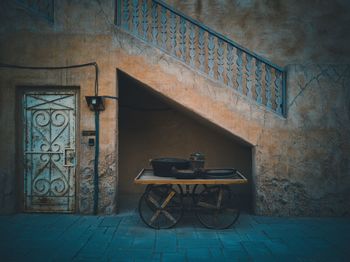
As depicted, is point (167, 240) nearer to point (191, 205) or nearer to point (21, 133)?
point (191, 205)

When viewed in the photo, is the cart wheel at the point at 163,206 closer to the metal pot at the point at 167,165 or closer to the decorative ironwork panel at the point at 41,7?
the metal pot at the point at 167,165

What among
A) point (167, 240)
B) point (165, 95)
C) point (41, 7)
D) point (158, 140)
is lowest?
point (167, 240)

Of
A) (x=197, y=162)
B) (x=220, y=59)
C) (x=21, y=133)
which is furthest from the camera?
(x=220, y=59)

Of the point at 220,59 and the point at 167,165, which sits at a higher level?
the point at 220,59

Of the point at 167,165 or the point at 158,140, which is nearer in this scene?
the point at 167,165

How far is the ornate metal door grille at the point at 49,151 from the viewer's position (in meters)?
6.60

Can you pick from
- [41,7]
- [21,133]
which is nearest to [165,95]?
[21,133]

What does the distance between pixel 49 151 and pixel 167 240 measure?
11.7 feet

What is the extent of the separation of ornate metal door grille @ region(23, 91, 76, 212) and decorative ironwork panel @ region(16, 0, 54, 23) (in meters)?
1.83

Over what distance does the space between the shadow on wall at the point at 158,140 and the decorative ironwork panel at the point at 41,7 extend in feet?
8.27

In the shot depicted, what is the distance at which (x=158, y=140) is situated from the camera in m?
8.13

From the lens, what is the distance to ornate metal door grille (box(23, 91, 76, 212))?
6.60 meters

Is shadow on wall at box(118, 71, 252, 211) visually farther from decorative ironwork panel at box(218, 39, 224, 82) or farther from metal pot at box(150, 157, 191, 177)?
metal pot at box(150, 157, 191, 177)

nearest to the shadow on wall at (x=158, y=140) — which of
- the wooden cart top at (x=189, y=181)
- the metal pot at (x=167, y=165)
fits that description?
the metal pot at (x=167, y=165)
